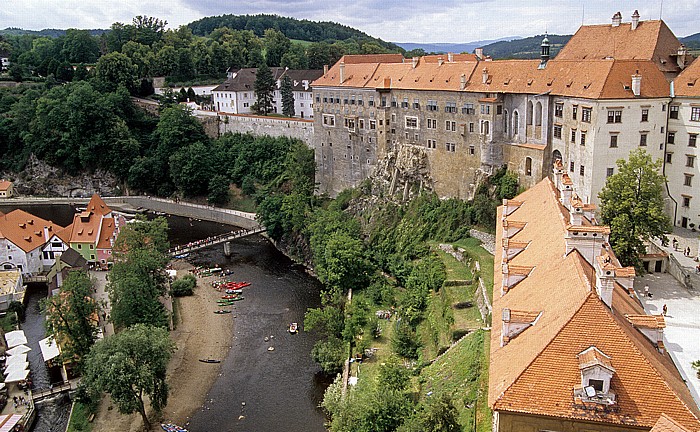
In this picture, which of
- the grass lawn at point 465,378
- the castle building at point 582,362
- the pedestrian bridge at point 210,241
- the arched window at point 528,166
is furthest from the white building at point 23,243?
the castle building at point 582,362

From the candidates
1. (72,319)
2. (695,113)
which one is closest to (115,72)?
(72,319)

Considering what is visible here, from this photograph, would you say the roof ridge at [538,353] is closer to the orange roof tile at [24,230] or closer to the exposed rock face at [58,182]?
the orange roof tile at [24,230]

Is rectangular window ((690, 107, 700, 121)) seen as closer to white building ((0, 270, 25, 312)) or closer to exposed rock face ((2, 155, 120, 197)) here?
white building ((0, 270, 25, 312))

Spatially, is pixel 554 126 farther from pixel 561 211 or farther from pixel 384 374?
pixel 384 374

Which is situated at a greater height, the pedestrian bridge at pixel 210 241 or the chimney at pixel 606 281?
the chimney at pixel 606 281

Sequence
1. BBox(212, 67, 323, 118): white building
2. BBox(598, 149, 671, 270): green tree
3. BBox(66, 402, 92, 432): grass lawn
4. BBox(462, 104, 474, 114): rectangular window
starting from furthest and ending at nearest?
BBox(212, 67, 323, 118): white building < BBox(462, 104, 474, 114): rectangular window < BBox(66, 402, 92, 432): grass lawn < BBox(598, 149, 671, 270): green tree

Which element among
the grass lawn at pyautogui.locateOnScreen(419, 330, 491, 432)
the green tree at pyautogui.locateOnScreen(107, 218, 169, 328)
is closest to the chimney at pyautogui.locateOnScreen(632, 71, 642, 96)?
the grass lawn at pyautogui.locateOnScreen(419, 330, 491, 432)

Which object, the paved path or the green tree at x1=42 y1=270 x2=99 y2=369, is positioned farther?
the green tree at x1=42 y1=270 x2=99 y2=369
